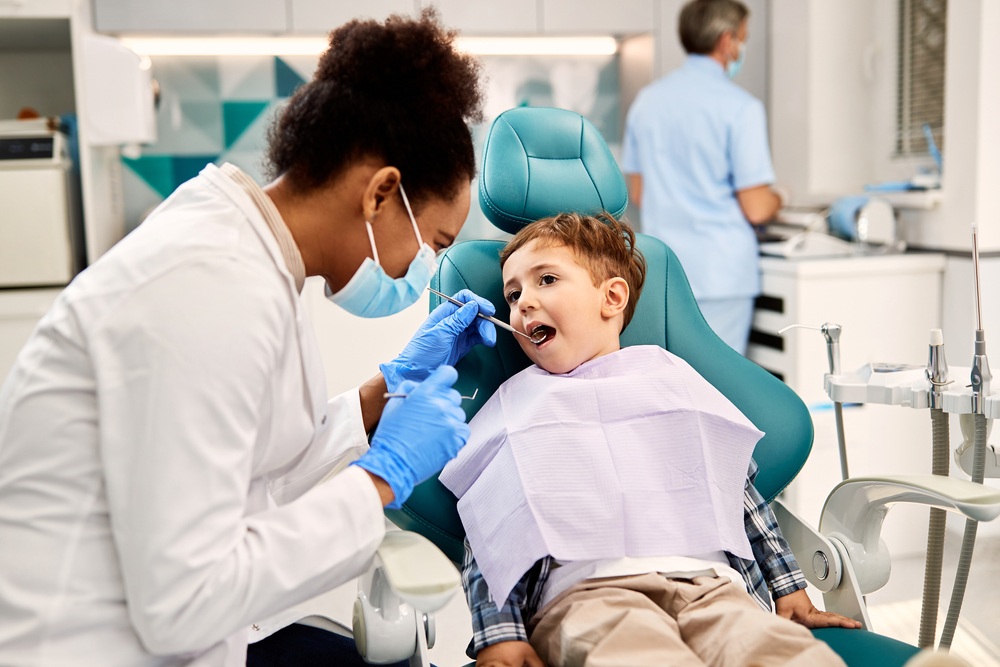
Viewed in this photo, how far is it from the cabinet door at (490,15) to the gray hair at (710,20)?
2.42 ft

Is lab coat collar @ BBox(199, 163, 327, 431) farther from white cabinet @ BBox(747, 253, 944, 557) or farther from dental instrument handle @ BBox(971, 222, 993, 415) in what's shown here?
white cabinet @ BBox(747, 253, 944, 557)

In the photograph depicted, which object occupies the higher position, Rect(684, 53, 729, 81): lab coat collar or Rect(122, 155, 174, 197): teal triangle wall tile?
Rect(684, 53, 729, 81): lab coat collar

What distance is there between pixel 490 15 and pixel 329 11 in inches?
24.6

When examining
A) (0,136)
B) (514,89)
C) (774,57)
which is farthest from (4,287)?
(774,57)

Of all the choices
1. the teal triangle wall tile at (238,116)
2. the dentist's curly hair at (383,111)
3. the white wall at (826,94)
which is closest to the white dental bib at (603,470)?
the dentist's curly hair at (383,111)

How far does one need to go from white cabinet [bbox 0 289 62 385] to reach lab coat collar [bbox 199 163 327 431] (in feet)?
6.59

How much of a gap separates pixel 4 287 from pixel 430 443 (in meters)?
2.38

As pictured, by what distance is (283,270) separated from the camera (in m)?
0.93

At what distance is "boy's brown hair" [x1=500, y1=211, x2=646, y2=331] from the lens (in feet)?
4.56

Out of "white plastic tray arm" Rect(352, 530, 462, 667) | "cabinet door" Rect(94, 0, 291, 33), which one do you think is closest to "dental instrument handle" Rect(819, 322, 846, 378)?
"white plastic tray arm" Rect(352, 530, 462, 667)

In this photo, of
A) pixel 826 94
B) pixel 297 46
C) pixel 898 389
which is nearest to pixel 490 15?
pixel 297 46

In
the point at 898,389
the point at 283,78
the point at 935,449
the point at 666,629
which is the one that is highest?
the point at 283,78

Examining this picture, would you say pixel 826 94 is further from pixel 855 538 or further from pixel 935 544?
pixel 855 538

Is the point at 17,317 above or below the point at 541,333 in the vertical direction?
below
